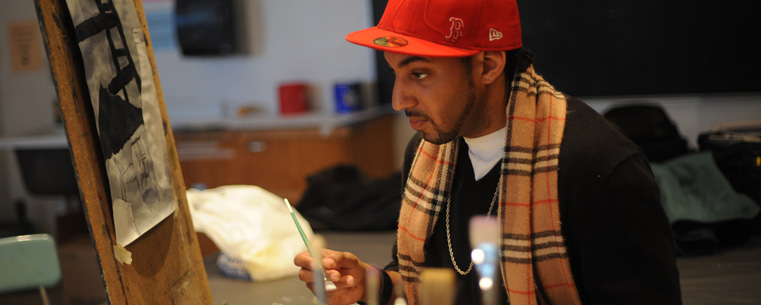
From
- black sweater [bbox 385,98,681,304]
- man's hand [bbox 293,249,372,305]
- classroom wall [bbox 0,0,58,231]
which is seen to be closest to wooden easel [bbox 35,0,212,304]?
man's hand [bbox 293,249,372,305]

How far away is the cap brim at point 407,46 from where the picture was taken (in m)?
1.12

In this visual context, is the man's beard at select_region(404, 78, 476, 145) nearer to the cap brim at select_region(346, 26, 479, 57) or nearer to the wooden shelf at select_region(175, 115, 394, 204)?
the cap brim at select_region(346, 26, 479, 57)

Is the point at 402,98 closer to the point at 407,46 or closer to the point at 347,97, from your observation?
the point at 407,46

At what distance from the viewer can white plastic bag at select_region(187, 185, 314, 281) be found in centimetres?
236

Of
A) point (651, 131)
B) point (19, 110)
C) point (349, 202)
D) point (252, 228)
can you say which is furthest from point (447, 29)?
point (19, 110)

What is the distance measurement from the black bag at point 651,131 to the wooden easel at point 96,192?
2.36m

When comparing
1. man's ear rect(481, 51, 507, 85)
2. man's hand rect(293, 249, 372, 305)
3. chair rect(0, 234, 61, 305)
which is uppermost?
man's ear rect(481, 51, 507, 85)

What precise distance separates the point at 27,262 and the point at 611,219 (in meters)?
1.88

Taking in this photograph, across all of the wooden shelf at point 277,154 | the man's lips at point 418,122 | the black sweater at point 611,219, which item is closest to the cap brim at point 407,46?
the man's lips at point 418,122

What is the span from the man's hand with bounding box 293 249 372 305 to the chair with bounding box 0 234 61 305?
1.29m

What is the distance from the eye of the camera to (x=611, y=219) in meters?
1.07

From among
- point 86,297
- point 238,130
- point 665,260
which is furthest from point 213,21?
point 665,260

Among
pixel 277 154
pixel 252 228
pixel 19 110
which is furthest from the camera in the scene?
pixel 19 110

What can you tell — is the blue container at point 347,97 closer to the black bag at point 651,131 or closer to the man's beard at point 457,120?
the black bag at point 651,131
